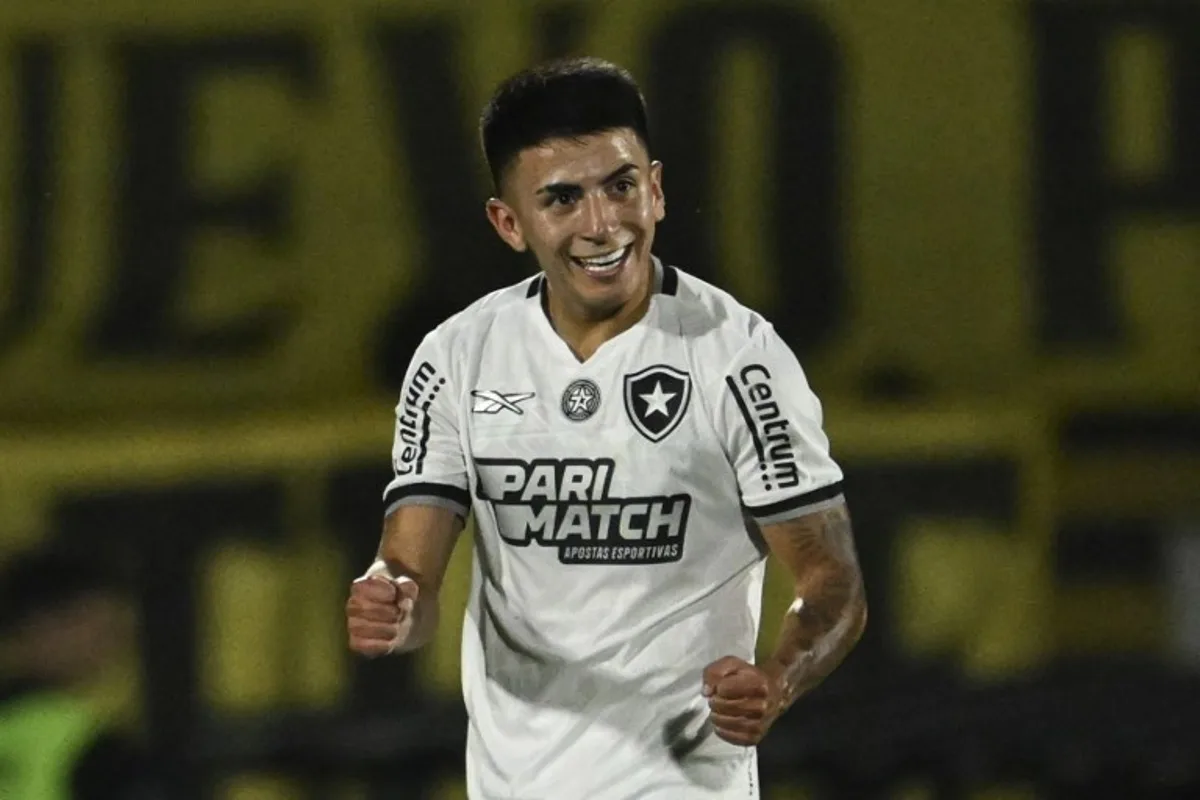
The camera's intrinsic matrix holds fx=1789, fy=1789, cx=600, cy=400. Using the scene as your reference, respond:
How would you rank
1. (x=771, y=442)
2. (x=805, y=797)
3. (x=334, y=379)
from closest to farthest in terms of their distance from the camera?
(x=771, y=442), (x=805, y=797), (x=334, y=379)

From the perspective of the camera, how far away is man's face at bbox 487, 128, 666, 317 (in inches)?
53.3

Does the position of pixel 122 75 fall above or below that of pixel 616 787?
above

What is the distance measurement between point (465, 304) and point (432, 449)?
0.74 meters

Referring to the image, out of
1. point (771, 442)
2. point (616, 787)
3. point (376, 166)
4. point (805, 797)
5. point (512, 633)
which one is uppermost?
point (376, 166)

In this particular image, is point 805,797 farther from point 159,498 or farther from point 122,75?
point 122,75

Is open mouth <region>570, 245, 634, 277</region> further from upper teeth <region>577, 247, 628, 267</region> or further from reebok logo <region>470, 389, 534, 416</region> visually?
reebok logo <region>470, 389, 534, 416</region>

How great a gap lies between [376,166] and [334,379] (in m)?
0.26

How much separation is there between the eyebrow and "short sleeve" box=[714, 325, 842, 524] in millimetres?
160

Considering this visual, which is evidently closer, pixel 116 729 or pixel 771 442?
pixel 771 442

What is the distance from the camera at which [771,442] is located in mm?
1326

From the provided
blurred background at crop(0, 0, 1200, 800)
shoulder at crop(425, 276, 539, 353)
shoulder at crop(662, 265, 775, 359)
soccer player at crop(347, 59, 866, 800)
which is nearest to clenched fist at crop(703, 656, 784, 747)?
soccer player at crop(347, 59, 866, 800)

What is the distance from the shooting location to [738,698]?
116 cm

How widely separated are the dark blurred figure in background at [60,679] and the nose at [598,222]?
944mm

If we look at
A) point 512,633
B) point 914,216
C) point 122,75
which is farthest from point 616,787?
point 122,75
